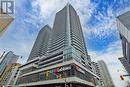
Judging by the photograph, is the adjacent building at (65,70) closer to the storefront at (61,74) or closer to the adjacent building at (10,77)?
the storefront at (61,74)

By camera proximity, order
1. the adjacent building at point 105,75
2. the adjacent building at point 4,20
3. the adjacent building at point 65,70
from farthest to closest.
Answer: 1. the adjacent building at point 105,75
2. the adjacent building at point 65,70
3. the adjacent building at point 4,20

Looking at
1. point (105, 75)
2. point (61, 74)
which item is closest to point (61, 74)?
point (61, 74)

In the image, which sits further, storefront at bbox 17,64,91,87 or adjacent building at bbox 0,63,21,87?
adjacent building at bbox 0,63,21,87

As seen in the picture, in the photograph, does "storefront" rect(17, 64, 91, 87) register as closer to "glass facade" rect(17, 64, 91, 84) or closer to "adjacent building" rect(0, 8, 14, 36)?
"glass facade" rect(17, 64, 91, 84)

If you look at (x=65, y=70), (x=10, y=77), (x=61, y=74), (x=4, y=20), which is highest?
(x=4, y=20)

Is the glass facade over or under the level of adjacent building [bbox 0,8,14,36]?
under

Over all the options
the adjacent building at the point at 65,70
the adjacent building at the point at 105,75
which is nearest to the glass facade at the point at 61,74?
the adjacent building at the point at 65,70

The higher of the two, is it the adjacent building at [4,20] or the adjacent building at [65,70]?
the adjacent building at [4,20]

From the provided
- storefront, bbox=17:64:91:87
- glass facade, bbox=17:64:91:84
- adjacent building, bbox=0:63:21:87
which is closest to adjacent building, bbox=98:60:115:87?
adjacent building, bbox=0:63:21:87

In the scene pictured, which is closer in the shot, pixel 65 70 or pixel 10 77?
pixel 65 70

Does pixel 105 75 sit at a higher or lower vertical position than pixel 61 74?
higher

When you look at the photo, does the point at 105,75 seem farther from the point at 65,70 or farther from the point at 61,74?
the point at 61,74

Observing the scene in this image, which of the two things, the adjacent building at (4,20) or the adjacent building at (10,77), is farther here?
the adjacent building at (10,77)

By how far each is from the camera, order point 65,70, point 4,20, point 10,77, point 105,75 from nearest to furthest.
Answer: point 65,70
point 4,20
point 10,77
point 105,75
